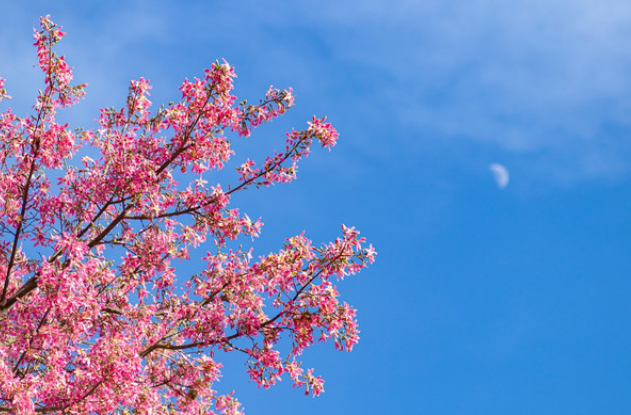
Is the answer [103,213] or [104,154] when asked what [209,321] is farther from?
[104,154]

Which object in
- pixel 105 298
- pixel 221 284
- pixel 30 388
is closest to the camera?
pixel 30 388

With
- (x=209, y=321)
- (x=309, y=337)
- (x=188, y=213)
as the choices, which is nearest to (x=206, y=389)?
(x=209, y=321)

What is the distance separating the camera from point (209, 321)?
12.1 m

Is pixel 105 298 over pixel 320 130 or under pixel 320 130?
under

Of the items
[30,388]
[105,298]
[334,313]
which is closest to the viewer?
[30,388]

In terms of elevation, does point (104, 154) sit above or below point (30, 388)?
above

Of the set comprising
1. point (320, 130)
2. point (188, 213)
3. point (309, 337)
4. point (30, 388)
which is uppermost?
point (320, 130)

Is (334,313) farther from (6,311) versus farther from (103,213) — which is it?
(6,311)

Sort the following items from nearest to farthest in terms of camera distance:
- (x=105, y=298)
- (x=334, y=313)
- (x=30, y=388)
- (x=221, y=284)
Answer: (x=30, y=388), (x=334, y=313), (x=221, y=284), (x=105, y=298)

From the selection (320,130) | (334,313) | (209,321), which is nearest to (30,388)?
(209,321)

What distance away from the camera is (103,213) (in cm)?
1295

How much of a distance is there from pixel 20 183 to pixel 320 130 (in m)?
5.94

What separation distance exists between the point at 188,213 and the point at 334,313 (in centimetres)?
357

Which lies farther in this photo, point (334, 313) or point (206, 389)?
point (206, 389)
